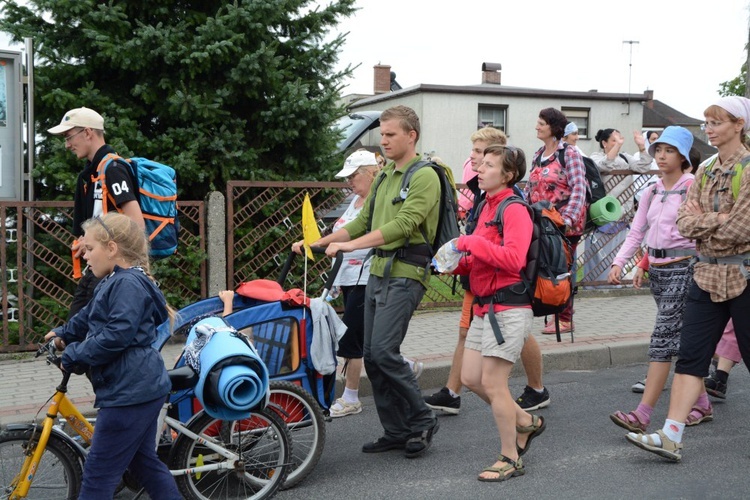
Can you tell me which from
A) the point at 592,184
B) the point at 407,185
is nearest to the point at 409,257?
the point at 407,185

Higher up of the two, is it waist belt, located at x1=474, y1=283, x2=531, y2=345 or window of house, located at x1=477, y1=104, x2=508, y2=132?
window of house, located at x1=477, y1=104, x2=508, y2=132

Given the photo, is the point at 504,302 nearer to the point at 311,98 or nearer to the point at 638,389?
the point at 638,389

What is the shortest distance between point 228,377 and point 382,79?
40.8m

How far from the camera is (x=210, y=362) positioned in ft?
12.4

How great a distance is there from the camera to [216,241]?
8.45m

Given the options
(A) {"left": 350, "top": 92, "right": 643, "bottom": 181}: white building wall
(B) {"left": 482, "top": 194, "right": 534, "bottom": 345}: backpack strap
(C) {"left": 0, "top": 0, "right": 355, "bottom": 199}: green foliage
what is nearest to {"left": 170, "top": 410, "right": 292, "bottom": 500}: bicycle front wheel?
(B) {"left": 482, "top": 194, "right": 534, "bottom": 345}: backpack strap

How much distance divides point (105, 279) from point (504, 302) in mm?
2111

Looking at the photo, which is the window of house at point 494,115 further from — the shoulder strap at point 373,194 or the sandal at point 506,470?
the sandal at point 506,470

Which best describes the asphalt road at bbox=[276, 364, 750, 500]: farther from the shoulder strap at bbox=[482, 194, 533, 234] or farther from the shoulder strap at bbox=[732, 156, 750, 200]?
the shoulder strap at bbox=[732, 156, 750, 200]

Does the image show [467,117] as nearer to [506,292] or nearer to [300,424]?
[506,292]

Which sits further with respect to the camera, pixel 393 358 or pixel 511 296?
pixel 393 358

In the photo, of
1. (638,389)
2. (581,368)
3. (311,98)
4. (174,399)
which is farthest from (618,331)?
(174,399)

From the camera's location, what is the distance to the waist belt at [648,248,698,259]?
531 cm

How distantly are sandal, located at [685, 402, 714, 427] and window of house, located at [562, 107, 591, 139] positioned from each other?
98.7 ft
